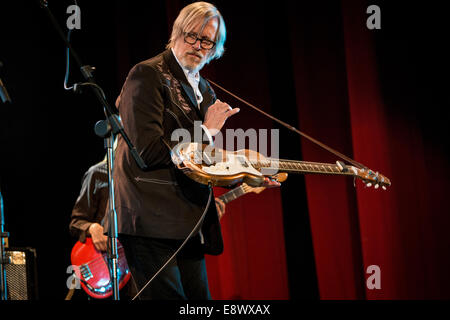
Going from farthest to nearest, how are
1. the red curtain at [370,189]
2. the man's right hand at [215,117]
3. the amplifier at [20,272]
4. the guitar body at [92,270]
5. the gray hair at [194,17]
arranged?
the guitar body at [92,270] < the red curtain at [370,189] < the amplifier at [20,272] < the gray hair at [194,17] < the man's right hand at [215,117]

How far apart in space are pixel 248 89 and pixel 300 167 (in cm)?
173

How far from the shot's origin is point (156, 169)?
6.06ft

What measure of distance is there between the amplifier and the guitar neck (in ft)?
4.80

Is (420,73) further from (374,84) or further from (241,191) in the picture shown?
(241,191)

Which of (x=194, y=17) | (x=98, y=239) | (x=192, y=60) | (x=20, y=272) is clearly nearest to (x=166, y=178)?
(x=192, y=60)

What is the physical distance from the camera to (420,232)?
325 centimetres

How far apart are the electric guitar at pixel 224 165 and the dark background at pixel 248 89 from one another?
1439 millimetres

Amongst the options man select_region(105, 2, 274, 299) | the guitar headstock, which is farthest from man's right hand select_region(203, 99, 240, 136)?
the guitar headstock

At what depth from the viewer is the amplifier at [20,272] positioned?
8.84 ft

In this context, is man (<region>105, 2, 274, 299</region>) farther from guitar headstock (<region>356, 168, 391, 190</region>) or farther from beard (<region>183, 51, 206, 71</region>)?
guitar headstock (<region>356, 168, 391, 190</region>)

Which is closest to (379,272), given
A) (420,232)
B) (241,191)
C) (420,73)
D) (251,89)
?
(420,232)

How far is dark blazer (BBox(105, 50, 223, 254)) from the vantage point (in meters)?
1.80

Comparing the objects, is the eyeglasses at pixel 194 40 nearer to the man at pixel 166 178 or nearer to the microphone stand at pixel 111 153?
the man at pixel 166 178

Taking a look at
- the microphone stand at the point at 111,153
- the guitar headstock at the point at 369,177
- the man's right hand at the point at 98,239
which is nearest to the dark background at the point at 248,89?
the guitar headstock at the point at 369,177
